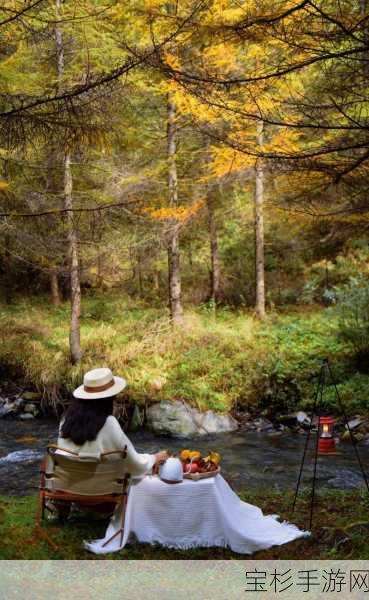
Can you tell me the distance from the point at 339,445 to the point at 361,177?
5545mm

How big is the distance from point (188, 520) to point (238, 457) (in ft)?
15.9

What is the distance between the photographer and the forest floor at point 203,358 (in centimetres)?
1165

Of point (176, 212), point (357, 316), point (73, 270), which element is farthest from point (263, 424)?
point (73, 270)

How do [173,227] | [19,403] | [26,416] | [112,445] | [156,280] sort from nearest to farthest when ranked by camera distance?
[112,445], [26,416], [19,403], [173,227], [156,280]

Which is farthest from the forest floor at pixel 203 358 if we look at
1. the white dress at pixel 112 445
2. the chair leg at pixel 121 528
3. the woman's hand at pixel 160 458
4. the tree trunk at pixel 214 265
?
the chair leg at pixel 121 528

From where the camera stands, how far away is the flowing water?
7730 mm

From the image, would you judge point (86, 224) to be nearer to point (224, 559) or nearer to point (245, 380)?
point (245, 380)

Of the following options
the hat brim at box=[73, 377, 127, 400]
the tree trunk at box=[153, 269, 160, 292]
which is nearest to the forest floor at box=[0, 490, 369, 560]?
the hat brim at box=[73, 377, 127, 400]

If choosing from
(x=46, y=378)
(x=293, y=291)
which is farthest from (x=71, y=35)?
(x=293, y=291)

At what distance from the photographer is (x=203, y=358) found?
12.6 m

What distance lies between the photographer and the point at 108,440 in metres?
4.62

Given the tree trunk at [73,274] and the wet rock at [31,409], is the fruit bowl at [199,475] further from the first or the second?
the tree trunk at [73,274]

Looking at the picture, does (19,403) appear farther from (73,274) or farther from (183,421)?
(183,421)

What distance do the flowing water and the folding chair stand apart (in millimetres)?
2932
